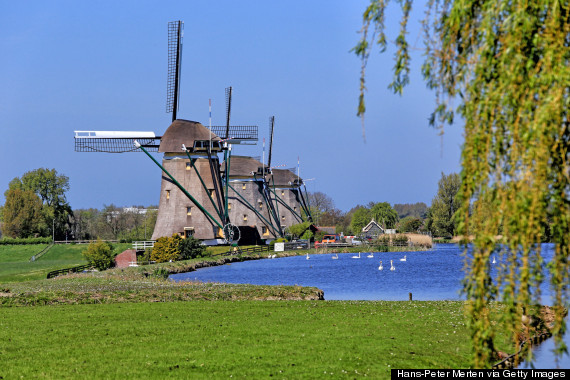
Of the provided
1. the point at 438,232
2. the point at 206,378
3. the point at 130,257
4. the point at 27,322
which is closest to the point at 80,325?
the point at 27,322

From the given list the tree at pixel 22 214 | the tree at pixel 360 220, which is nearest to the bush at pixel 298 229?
the tree at pixel 360 220

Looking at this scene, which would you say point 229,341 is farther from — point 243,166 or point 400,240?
point 400,240

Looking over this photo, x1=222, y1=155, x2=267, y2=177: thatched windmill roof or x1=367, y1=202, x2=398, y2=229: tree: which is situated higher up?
x1=222, y1=155, x2=267, y2=177: thatched windmill roof

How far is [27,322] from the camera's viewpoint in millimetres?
19109

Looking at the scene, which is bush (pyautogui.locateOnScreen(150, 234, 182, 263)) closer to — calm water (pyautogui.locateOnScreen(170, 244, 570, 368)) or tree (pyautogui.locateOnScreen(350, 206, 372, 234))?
calm water (pyautogui.locateOnScreen(170, 244, 570, 368))

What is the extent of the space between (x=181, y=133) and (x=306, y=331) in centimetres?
4711

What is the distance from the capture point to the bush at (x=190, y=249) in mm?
60453

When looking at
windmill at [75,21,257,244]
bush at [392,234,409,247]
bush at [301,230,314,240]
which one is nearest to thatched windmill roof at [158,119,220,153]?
windmill at [75,21,257,244]

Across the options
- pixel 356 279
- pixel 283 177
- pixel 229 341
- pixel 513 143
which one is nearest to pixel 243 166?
pixel 283 177

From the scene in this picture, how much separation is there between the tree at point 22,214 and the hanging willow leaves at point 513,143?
98.6 metres

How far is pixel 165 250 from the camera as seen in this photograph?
58969 mm

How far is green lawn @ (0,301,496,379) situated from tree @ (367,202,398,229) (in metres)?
109

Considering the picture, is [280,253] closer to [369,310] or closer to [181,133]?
[181,133]

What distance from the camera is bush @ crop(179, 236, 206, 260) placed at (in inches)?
2380
